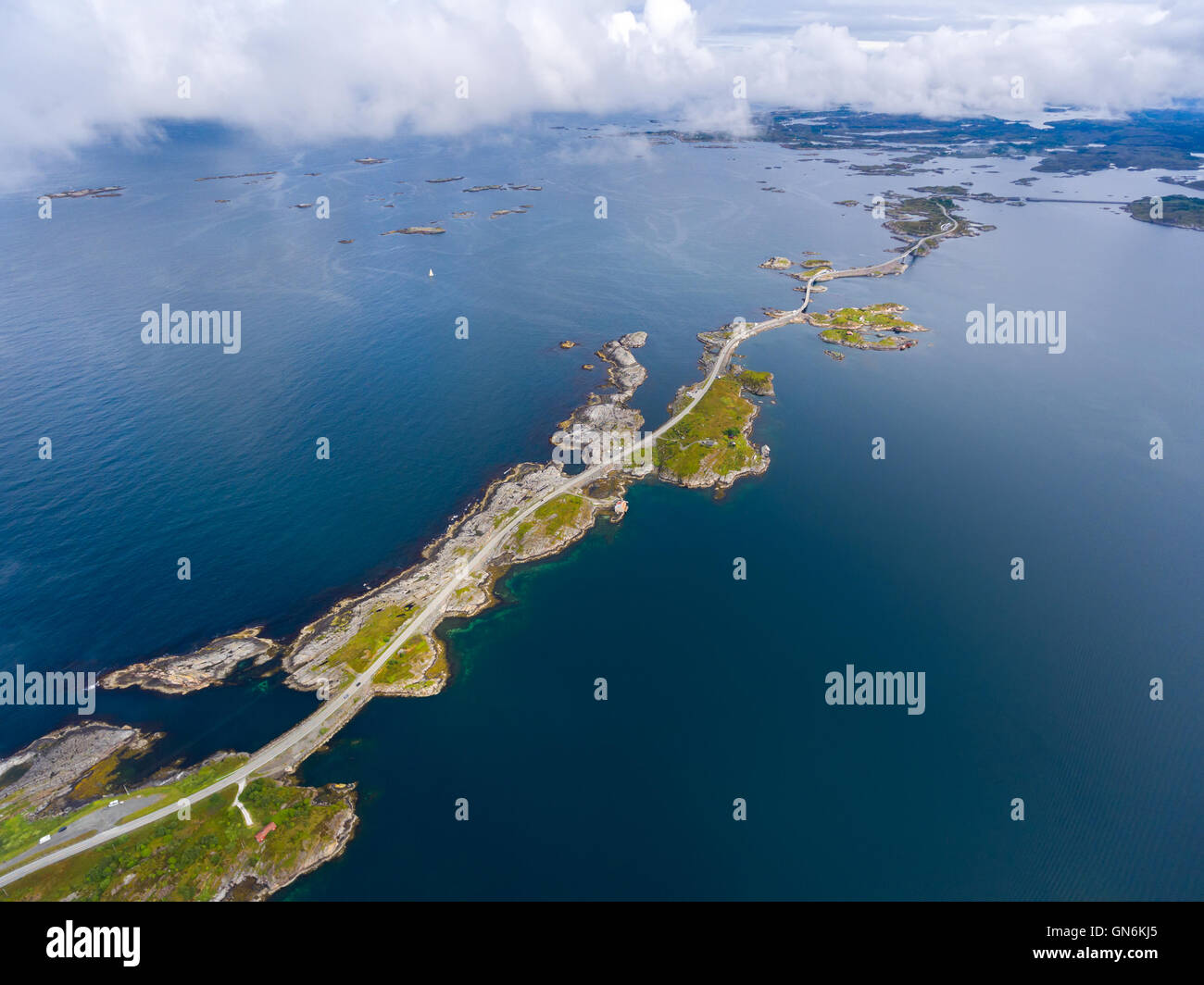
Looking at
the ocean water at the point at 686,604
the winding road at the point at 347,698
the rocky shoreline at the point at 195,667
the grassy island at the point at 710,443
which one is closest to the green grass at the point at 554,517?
the winding road at the point at 347,698

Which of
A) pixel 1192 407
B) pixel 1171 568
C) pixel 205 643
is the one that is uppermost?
pixel 1192 407

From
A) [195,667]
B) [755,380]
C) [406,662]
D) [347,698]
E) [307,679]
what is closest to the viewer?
[347,698]

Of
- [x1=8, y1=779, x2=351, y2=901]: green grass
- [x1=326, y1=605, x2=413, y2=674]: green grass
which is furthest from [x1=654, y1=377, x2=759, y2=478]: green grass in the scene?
[x1=8, y1=779, x2=351, y2=901]: green grass

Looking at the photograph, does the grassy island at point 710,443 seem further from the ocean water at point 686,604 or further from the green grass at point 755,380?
the green grass at point 755,380

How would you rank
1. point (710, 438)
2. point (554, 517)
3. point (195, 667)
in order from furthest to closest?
1. point (710, 438)
2. point (554, 517)
3. point (195, 667)

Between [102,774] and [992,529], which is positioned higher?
[992,529]

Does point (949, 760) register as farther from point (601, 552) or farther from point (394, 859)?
point (394, 859)

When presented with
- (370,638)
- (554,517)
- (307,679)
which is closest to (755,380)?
(554,517)

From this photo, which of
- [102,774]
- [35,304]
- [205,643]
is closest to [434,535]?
[205,643]

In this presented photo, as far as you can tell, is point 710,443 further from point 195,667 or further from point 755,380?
point 195,667
